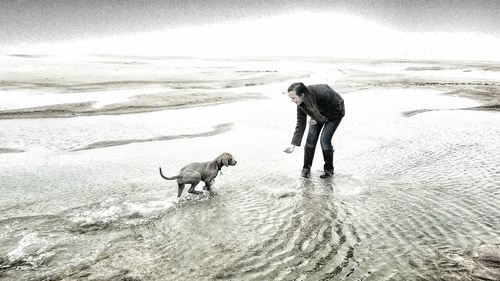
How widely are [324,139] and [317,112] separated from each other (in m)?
0.67

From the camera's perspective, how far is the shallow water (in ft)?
14.8

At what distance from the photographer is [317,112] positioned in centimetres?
678

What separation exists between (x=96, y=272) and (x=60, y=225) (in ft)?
5.18

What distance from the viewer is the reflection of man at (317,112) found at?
259 inches

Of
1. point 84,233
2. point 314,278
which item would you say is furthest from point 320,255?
point 84,233

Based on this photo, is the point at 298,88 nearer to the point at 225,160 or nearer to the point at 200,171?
the point at 225,160

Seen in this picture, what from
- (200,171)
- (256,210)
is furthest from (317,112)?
(200,171)

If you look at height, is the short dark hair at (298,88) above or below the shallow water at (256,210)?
above

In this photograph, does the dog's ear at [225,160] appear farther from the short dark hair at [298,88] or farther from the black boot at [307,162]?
the black boot at [307,162]

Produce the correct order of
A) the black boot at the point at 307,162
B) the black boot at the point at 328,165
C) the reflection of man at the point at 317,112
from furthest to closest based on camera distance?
the black boot at the point at 307,162, the black boot at the point at 328,165, the reflection of man at the point at 317,112

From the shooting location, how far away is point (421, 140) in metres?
10.5

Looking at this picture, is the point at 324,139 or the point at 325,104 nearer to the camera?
the point at 325,104

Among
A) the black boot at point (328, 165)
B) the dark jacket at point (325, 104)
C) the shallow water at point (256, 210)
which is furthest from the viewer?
the black boot at point (328, 165)

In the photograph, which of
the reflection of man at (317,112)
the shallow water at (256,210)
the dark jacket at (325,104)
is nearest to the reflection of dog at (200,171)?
the shallow water at (256,210)
